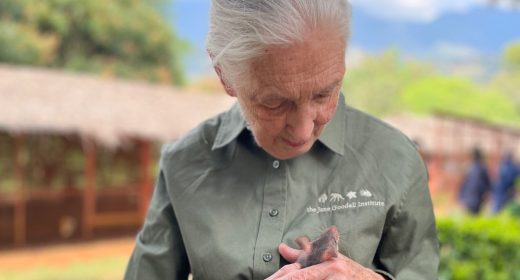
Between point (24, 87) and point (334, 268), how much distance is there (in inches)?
531

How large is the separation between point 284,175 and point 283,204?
74 mm

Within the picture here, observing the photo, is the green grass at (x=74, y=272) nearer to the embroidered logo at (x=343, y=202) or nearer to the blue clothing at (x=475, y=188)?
the blue clothing at (x=475, y=188)

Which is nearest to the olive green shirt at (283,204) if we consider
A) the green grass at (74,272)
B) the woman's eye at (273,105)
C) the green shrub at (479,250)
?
the woman's eye at (273,105)

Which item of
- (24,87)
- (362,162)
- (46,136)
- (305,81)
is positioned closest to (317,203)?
(362,162)

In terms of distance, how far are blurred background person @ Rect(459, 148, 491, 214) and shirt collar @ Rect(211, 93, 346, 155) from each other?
421 inches

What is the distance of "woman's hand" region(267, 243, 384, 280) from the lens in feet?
4.76

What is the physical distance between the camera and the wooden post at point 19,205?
544 inches

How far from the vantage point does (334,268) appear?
146cm

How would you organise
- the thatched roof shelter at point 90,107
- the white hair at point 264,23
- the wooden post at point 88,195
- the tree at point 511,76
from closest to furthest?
the white hair at point 264,23, the thatched roof shelter at point 90,107, the wooden post at point 88,195, the tree at point 511,76

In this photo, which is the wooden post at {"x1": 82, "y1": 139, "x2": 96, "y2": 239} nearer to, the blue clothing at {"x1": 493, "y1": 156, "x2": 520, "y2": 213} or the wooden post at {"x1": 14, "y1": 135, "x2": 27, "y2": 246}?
the wooden post at {"x1": 14, "y1": 135, "x2": 27, "y2": 246}

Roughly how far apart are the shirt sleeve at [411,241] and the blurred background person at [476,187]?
10.7m

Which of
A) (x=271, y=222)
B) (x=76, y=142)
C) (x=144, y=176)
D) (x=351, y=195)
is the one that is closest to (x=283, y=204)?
(x=271, y=222)

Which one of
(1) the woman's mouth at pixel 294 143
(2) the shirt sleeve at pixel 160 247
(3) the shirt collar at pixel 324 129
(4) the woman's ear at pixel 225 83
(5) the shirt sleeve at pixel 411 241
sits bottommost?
(2) the shirt sleeve at pixel 160 247

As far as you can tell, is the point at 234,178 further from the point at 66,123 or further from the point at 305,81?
the point at 66,123
